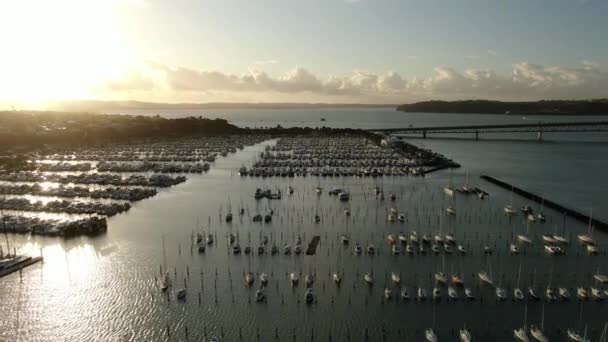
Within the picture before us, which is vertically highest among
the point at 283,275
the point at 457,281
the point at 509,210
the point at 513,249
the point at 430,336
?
the point at 509,210

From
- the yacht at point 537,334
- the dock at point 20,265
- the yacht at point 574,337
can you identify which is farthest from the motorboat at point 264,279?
the dock at point 20,265

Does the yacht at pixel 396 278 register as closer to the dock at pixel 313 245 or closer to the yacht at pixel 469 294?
the yacht at pixel 469 294

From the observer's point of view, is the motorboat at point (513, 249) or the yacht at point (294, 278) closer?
the yacht at point (294, 278)

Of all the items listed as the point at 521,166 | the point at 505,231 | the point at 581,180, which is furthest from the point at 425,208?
the point at 521,166

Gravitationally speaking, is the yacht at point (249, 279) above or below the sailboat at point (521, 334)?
above

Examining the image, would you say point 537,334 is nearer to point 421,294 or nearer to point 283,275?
point 421,294

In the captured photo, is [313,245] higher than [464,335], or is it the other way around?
[313,245]

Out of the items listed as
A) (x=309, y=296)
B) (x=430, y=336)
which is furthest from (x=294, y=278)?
(x=430, y=336)
